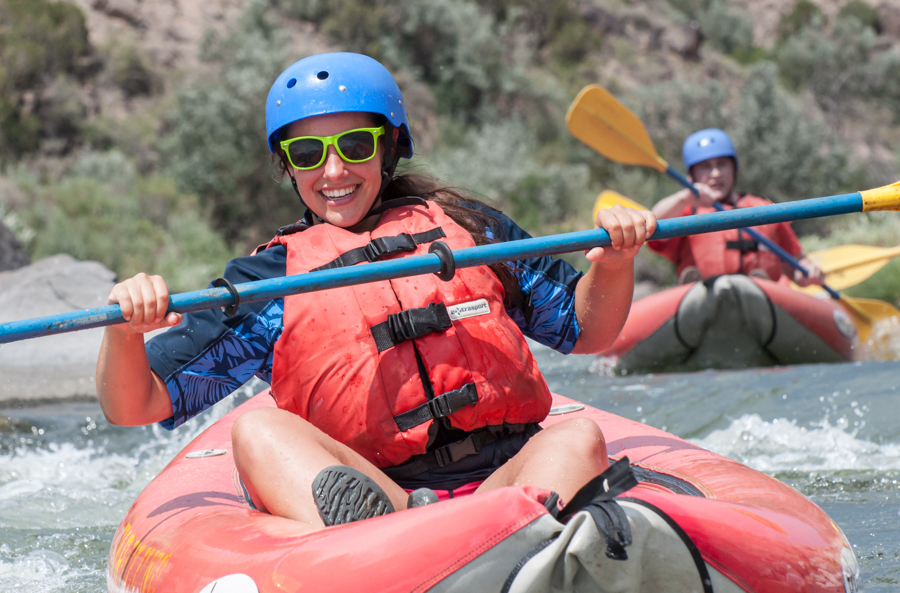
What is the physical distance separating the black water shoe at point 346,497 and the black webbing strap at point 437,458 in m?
0.26

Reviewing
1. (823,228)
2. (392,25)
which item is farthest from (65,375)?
(392,25)

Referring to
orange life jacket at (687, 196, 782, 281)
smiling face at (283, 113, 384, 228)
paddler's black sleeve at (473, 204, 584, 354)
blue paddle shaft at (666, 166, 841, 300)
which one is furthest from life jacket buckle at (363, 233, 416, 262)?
orange life jacket at (687, 196, 782, 281)

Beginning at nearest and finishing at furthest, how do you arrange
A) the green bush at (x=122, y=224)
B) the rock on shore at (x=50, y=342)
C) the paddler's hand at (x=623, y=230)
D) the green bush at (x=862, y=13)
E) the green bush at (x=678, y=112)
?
the paddler's hand at (x=623, y=230)
the rock on shore at (x=50, y=342)
the green bush at (x=122, y=224)
the green bush at (x=678, y=112)
the green bush at (x=862, y=13)

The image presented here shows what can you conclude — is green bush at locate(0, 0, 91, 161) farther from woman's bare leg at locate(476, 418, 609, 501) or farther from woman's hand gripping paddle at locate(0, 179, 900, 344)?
woman's bare leg at locate(476, 418, 609, 501)

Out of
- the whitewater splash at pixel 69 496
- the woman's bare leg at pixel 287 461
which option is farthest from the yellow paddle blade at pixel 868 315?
the woman's bare leg at pixel 287 461

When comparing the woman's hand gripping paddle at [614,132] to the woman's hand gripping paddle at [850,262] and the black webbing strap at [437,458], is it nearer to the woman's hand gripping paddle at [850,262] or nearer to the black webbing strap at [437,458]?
the woman's hand gripping paddle at [850,262]

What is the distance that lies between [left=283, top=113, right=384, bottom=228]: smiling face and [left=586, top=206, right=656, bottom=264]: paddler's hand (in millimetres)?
516

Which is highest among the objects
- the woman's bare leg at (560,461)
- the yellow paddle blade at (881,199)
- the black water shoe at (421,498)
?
the yellow paddle blade at (881,199)

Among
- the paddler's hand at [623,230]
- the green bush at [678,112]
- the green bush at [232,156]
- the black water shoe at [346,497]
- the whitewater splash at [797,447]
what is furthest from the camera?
the green bush at [678,112]

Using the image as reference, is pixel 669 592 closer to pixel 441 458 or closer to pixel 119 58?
pixel 441 458

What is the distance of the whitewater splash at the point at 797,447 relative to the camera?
3.04 metres

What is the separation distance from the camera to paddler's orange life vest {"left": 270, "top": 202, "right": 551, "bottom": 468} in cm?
167

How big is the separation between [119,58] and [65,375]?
10630 millimetres

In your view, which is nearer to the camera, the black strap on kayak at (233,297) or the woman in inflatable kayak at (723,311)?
the black strap on kayak at (233,297)
